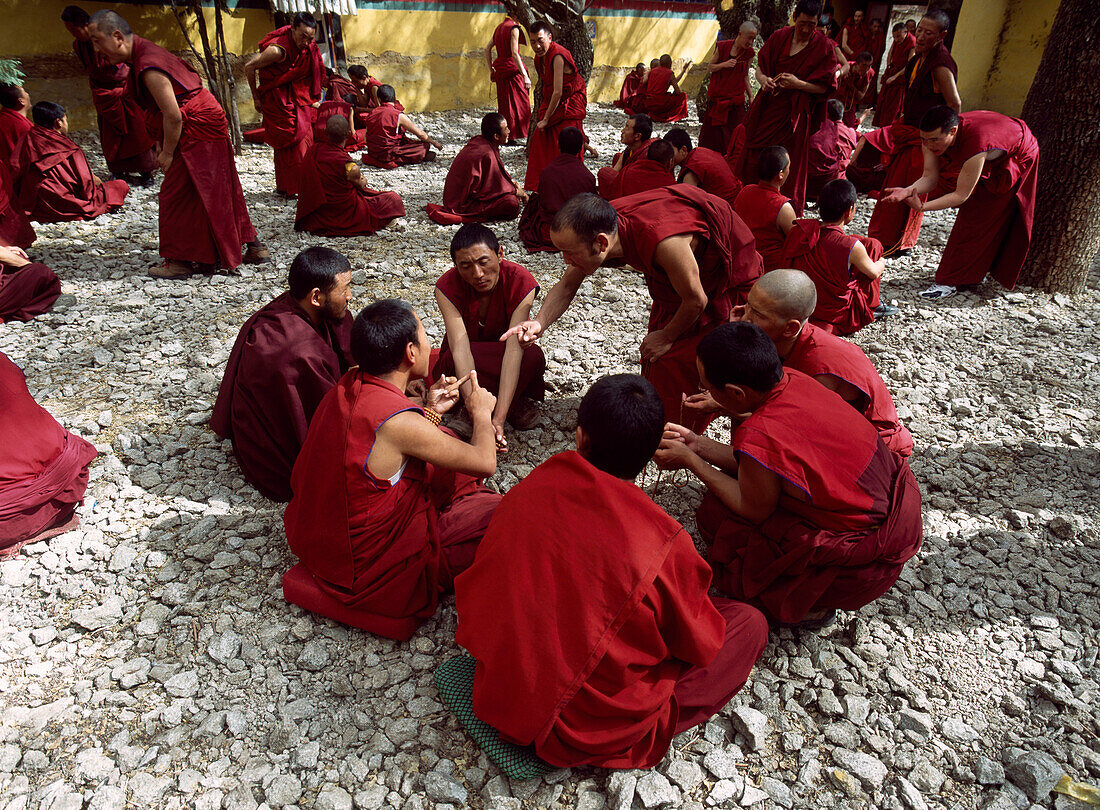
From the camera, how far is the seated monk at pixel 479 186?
627 centimetres

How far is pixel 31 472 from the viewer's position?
8.87ft

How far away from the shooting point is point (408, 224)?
21.0ft

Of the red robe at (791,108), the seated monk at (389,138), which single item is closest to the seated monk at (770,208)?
the red robe at (791,108)

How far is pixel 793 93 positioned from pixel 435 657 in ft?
18.4

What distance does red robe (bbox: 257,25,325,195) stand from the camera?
643cm

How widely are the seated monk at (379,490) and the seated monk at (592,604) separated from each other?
19.3 inches

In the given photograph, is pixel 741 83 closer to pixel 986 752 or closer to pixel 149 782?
pixel 986 752

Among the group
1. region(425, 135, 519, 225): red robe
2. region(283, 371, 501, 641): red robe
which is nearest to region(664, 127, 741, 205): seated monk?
region(425, 135, 519, 225): red robe

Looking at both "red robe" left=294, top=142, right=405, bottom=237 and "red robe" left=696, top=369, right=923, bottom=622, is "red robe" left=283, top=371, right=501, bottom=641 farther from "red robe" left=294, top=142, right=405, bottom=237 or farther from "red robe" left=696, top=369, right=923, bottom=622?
"red robe" left=294, top=142, right=405, bottom=237

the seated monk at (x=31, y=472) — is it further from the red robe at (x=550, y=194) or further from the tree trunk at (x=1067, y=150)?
the tree trunk at (x=1067, y=150)

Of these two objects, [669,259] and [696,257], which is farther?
[696,257]

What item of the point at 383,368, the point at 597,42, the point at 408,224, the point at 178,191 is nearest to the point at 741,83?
the point at 408,224

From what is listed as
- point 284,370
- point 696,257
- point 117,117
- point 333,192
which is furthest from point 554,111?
point 284,370

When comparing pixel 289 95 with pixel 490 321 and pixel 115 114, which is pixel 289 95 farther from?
pixel 490 321
